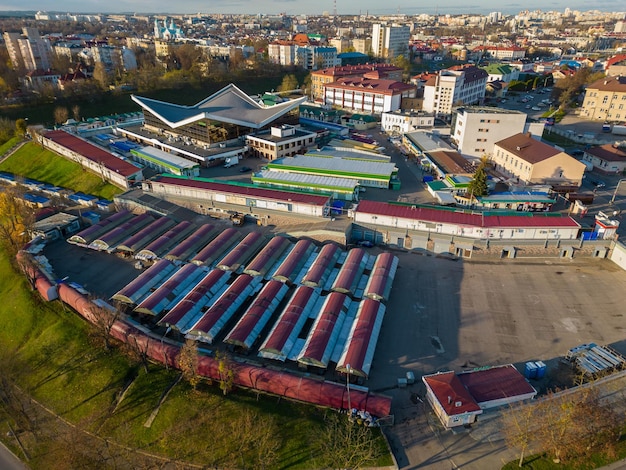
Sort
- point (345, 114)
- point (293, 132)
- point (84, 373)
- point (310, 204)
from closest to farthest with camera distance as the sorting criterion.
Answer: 1. point (84, 373)
2. point (310, 204)
3. point (293, 132)
4. point (345, 114)

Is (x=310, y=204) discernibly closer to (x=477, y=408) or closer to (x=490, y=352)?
(x=490, y=352)

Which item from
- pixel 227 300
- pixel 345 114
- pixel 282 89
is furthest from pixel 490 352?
pixel 282 89

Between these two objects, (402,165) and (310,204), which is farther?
(402,165)

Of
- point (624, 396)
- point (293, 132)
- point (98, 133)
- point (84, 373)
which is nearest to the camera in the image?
point (624, 396)

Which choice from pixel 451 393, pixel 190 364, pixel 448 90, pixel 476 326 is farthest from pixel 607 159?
pixel 190 364

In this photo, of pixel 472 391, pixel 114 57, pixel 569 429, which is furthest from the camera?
Answer: pixel 114 57

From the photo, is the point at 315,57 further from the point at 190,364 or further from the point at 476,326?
the point at 190,364

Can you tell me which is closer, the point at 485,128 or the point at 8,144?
the point at 485,128
